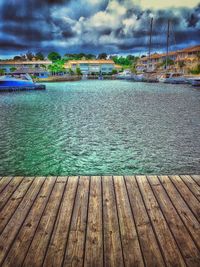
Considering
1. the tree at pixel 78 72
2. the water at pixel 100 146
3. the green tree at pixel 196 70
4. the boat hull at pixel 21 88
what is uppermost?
the tree at pixel 78 72

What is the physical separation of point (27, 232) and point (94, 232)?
2.98 ft

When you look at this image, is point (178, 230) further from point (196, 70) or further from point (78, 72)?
point (78, 72)

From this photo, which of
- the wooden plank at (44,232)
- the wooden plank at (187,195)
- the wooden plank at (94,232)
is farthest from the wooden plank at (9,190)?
the wooden plank at (187,195)

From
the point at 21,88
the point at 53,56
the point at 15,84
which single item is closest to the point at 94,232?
the point at 21,88

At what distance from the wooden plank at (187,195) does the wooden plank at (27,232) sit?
2411 millimetres

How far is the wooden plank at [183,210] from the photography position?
10.4 feet

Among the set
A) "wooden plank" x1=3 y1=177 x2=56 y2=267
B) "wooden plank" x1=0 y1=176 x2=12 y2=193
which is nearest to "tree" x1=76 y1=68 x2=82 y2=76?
"wooden plank" x1=0 y1=176 x2=12 y2=193

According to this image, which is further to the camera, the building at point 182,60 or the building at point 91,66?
the building at point 91,66

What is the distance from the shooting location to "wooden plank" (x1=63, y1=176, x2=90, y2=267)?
8.76 feet

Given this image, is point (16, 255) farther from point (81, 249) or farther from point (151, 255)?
point (151, 255)

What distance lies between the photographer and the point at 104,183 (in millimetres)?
4848

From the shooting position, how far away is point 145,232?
10.3 feet

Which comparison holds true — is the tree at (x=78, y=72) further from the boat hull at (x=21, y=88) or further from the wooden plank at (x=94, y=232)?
the wooden plank at (x=94, y=232)

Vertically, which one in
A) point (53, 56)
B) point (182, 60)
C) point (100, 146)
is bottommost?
point (100, 146)
